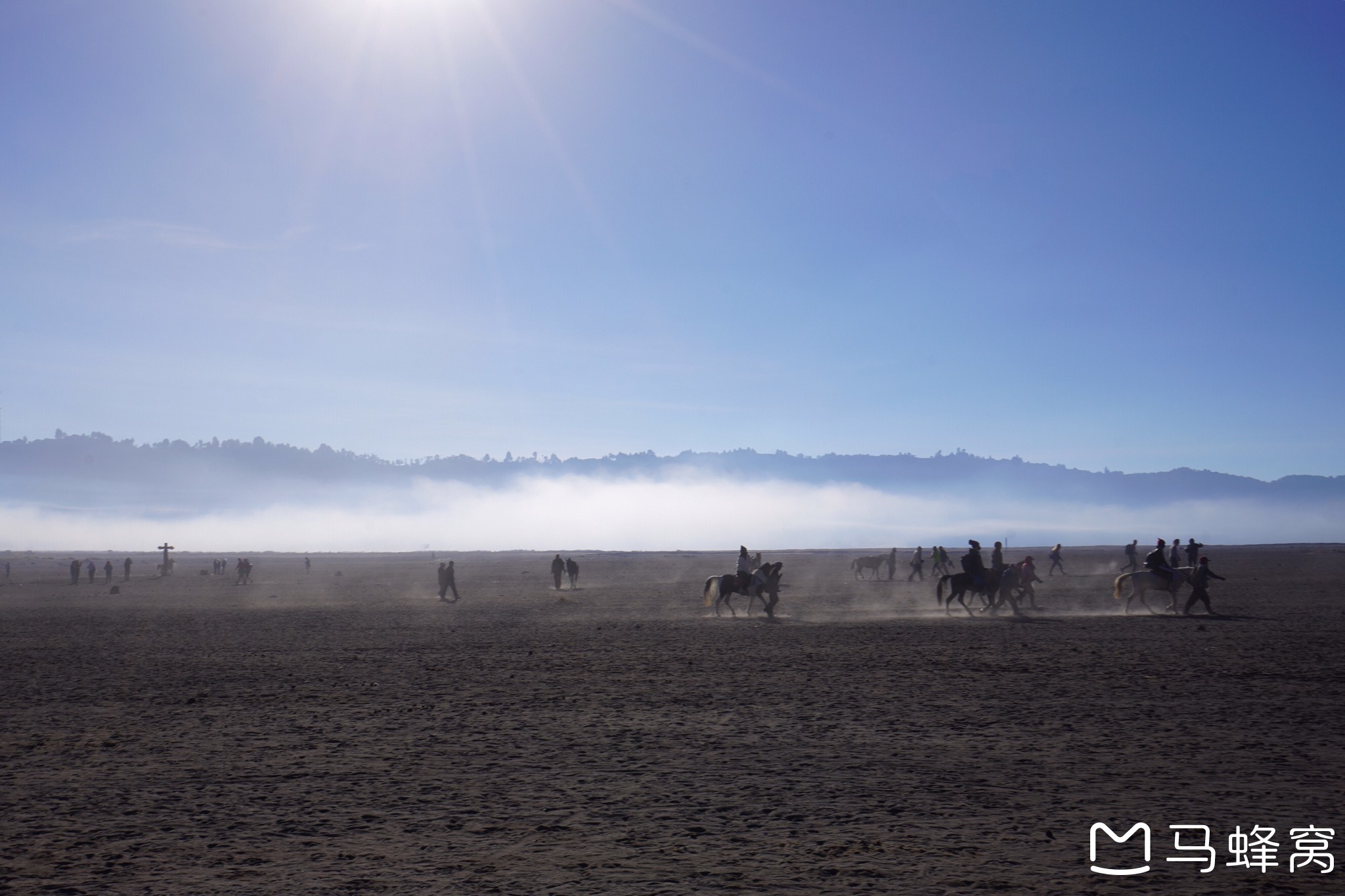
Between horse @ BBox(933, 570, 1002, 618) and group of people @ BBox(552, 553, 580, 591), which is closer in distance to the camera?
horse @ BBox(933, 570, 1002, 618)

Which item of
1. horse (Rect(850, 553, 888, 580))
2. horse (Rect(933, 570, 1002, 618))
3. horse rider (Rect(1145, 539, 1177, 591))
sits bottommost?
horse (Rect(850, 553, 888, 580))

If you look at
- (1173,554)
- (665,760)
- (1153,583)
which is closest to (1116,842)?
(665,760)

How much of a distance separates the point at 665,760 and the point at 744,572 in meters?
18.6

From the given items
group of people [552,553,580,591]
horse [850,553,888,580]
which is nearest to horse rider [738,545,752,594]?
group of people [552,553,580,591]

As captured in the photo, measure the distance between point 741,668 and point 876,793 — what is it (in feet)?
26.5

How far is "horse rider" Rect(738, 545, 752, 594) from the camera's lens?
27.6 metres

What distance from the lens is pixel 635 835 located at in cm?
730

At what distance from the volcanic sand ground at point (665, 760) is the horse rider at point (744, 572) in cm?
567

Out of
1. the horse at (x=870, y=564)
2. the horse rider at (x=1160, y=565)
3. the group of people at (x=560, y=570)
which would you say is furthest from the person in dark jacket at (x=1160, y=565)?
the group of people at (x=560, y=570)

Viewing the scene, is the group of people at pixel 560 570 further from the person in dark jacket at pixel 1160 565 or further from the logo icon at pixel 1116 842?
the logo icon at pixel 1116 842

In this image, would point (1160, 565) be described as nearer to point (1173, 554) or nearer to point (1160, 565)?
point (1160, 565)

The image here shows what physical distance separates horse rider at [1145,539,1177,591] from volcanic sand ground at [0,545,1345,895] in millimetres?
4942

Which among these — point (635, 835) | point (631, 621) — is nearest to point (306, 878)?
point (635, 835)

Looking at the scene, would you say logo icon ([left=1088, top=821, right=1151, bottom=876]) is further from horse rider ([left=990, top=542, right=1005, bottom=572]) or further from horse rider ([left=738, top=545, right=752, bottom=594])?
horse rider ([left=990, top=542, right=1005, bottom=572])
